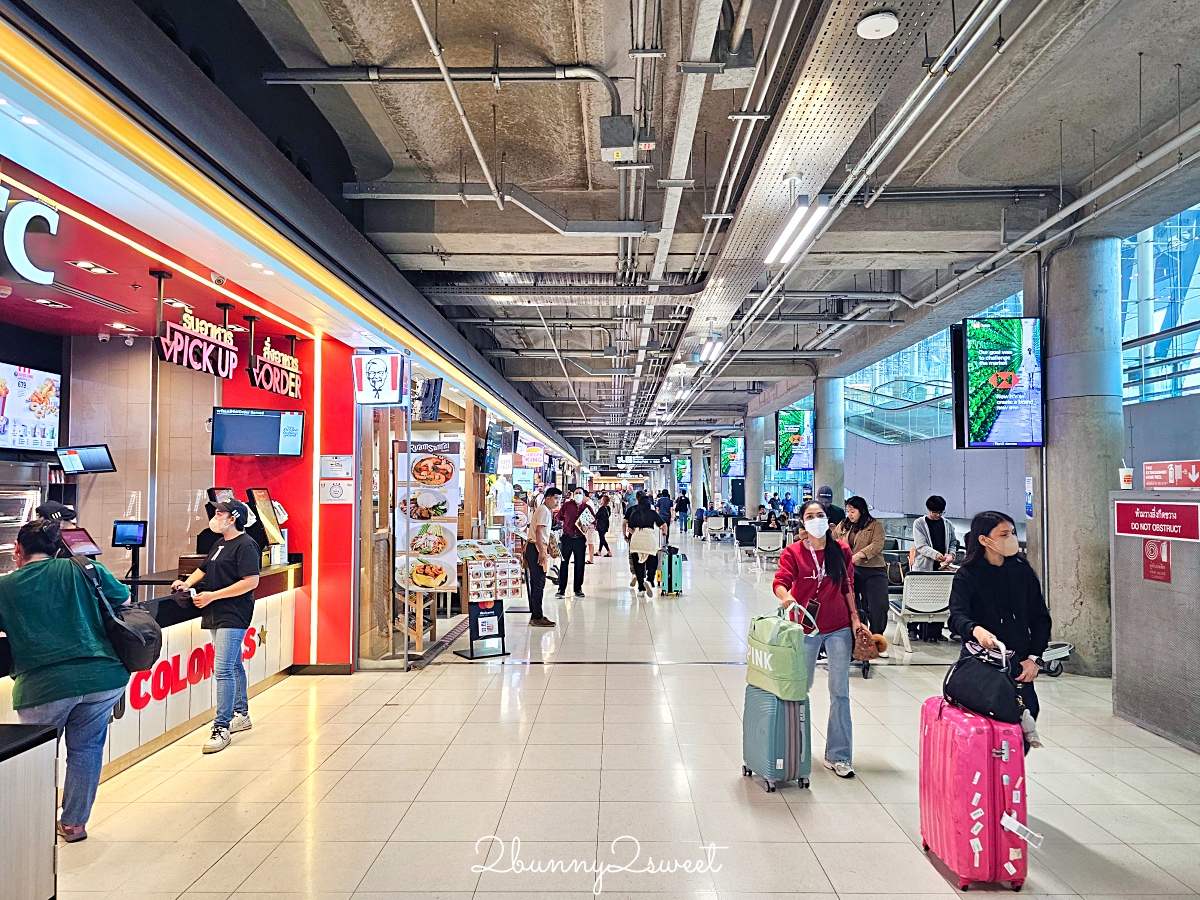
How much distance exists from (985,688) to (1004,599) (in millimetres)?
519

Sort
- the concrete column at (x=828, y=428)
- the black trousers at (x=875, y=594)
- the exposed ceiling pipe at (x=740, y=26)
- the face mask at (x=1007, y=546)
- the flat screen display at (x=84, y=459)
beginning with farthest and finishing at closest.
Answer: the concrete column at (x=828, y=428), the black trousers at (x=875, y=594), the flat screen display at (x=84, y=459), the exposed ceiling pipe at (x=740, y=26), the face mask at (x=1007, y=546)

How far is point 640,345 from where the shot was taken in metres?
11.8

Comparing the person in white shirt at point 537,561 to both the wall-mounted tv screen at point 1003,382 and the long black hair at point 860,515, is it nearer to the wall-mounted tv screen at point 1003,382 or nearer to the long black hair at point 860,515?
the long black hair at point 860,515

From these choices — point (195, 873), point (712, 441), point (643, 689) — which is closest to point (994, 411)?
point (643, 689)

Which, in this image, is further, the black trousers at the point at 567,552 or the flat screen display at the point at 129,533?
the black trousers at the point at 567,552

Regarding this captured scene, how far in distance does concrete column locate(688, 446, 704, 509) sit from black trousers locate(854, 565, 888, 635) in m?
32.7

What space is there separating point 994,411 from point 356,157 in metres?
6.26

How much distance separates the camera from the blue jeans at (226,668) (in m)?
4.89

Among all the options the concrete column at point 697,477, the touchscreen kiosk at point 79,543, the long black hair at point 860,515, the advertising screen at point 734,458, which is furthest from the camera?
the concrete column at point 697,477

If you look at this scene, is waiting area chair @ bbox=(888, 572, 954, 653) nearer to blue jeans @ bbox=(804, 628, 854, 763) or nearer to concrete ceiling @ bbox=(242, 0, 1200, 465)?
concrete ceiling @ bbox=(242, 0, 1200, 465)

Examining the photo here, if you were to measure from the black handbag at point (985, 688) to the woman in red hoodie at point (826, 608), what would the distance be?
3.62ft

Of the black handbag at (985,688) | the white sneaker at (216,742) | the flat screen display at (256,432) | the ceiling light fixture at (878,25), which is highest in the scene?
A: the ceiling light fixture at (878,25)

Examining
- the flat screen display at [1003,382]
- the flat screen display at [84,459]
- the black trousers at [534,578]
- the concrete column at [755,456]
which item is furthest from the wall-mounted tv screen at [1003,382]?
the concrete column at [755,456]

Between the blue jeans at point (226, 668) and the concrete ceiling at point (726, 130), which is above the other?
the concrete ceiling at point (726, 130)
